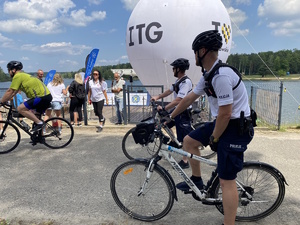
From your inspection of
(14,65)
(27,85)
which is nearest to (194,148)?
(27,85)

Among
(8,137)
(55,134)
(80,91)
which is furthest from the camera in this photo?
(80,91)

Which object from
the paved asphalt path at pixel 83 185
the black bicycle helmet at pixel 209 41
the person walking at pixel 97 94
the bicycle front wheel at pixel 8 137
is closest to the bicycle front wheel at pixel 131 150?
the paved asphalt path at pixel 83 185

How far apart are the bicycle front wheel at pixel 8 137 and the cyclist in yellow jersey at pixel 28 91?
1.72 feet

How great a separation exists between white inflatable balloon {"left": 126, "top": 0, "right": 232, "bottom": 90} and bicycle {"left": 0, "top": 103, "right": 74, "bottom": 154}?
4.71m

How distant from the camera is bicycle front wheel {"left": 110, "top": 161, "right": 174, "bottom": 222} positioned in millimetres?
2854

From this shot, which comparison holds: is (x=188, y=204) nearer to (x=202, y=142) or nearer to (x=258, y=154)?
(x=202, y=142)

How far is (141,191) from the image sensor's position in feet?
9.78

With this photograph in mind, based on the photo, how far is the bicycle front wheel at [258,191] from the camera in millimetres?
2725

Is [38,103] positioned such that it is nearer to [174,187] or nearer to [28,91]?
[28,91]

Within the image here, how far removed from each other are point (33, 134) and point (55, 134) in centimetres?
51

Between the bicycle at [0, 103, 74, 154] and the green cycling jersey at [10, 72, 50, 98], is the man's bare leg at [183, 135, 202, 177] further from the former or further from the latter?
the green cycling jersey at [10, 72, 50, 98]

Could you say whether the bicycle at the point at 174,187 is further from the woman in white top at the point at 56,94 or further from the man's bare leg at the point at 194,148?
the woman in white top at the point at 56,94

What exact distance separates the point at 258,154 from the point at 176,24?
552 cm

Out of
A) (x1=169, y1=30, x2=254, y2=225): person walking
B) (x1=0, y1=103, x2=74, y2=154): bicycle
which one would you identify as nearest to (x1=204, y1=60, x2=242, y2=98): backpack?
(x1=169, y1=30, x2=254, y2=225): person walking
